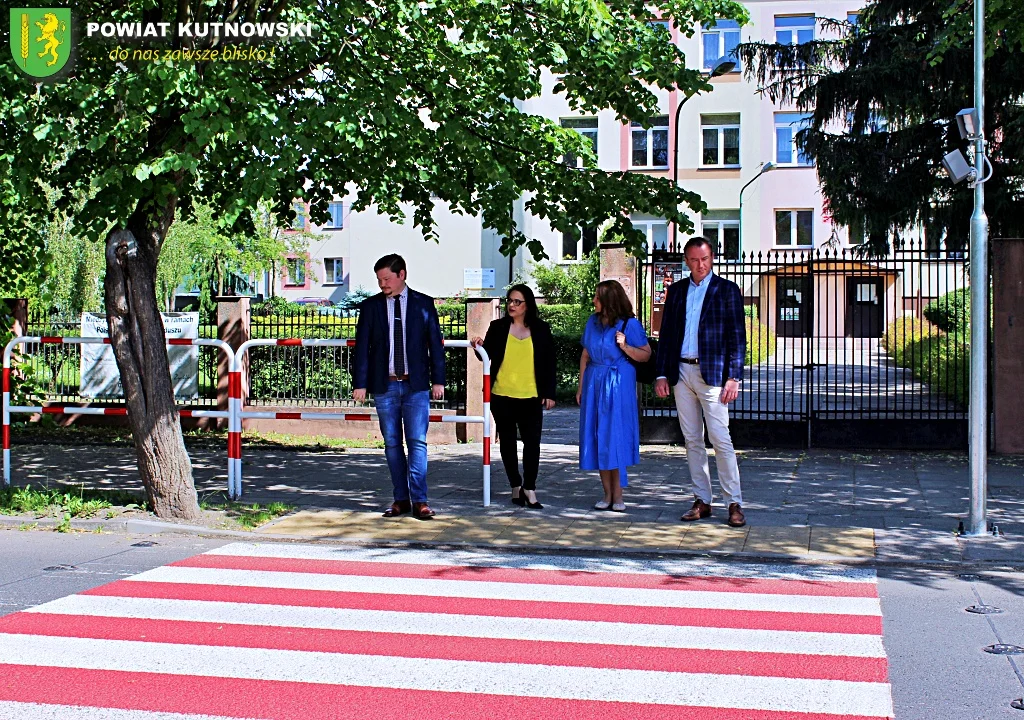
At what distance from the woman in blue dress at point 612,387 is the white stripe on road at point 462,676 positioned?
3.97 m

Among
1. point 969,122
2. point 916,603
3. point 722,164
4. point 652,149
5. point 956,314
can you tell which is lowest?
point 916,603

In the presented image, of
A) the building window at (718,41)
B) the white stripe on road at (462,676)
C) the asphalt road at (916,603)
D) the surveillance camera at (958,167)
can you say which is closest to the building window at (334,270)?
the building window at (718,41)

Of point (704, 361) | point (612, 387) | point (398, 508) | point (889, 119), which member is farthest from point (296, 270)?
point (704, 361)

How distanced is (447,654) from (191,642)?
4.20 feet

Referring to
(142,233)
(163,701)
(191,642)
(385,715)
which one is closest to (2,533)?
(142,233)

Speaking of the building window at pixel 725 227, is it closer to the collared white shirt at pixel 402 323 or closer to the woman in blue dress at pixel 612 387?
the woman in blue dress at pixel 612 387

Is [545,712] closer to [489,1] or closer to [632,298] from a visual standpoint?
[489,1]

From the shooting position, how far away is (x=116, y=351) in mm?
9062

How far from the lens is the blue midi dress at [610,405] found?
896 centimetres

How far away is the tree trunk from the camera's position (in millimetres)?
8945

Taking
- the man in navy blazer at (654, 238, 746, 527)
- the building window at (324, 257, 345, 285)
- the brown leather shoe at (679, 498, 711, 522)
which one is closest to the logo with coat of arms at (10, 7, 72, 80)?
the man in navy blazer at (654, 238, 746, 527)

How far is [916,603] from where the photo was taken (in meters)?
6.37

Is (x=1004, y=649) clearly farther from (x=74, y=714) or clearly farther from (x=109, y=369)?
(x=109, y=369)

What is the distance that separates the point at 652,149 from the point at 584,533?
115ft
